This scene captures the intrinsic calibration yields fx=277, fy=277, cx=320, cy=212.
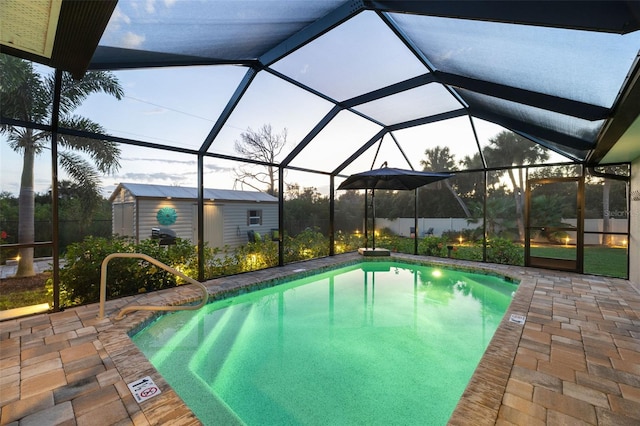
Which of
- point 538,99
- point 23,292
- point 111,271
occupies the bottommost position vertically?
point 23,292

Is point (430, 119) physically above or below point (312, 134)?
above

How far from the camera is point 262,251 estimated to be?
7598 mm

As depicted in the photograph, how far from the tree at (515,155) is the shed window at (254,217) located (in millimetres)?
12586

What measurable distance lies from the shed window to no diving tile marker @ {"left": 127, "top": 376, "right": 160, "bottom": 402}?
1093cm

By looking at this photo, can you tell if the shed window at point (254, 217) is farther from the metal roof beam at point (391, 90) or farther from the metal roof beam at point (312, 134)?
the metal roof beam at point (391, 90)

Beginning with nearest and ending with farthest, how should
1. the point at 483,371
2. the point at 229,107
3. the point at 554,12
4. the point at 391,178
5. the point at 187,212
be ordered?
1. the point at 554,12
2. the point at 483,371
3. the point at 229,107
4. the point at 391,178
5. the point at 187,212

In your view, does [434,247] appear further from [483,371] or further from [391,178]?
[483,371]

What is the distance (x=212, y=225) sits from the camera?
11508mm

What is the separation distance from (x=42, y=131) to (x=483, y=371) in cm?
894

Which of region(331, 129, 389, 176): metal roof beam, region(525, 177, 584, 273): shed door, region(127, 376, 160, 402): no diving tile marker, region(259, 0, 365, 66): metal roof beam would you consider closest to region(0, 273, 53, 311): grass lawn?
region(127, 376, 160, 402): no diving tile marker

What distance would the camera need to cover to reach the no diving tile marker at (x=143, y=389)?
224 centimetres

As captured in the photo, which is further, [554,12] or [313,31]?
[313,31]

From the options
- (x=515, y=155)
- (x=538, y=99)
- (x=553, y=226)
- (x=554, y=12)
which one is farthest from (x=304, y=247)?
(x=515, y=155)

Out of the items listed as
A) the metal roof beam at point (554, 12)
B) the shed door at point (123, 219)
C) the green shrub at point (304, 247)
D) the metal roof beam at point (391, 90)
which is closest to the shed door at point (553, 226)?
the metal roof beam at point (391, 90)
